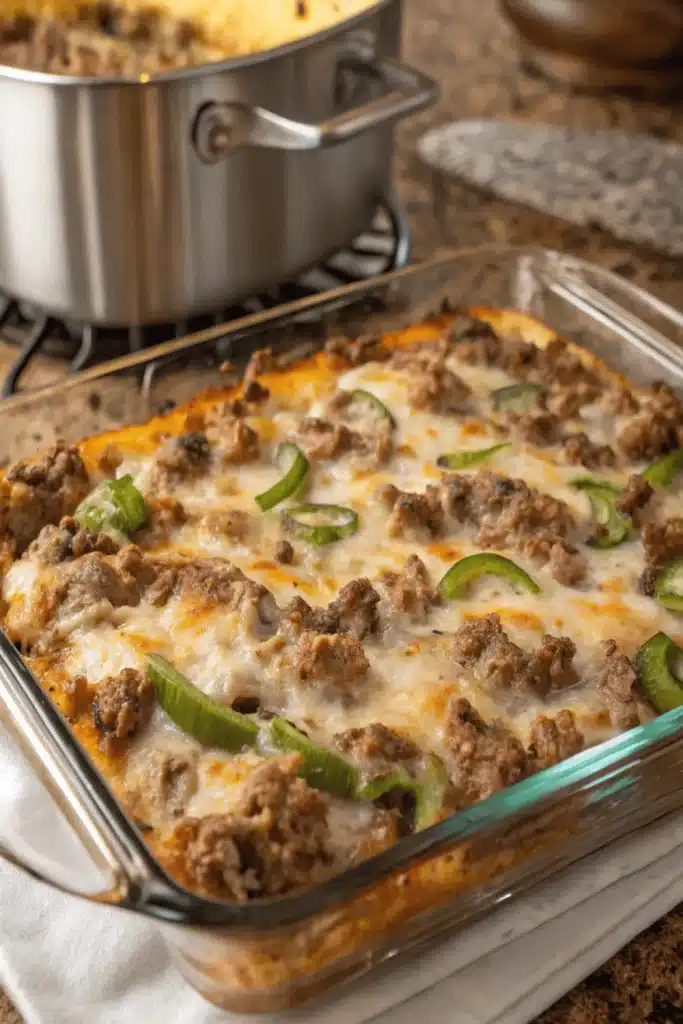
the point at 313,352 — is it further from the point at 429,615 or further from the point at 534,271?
the point at 429,615

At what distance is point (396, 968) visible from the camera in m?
1.41

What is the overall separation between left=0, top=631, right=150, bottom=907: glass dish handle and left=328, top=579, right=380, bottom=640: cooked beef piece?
38 cm

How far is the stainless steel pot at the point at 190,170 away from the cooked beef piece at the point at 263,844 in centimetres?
102

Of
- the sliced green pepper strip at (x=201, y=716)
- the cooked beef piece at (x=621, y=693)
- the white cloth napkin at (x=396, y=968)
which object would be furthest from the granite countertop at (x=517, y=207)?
the sliced green pepper strip at (x=201, y=716)

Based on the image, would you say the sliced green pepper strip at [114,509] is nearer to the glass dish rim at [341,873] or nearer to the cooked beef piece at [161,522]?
the cooked beef piece at [161,522]

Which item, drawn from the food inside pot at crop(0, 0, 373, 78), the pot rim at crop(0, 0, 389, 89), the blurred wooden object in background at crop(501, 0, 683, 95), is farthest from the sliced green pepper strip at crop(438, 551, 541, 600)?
the blurred wooden object in background at crop(501, 0, 683, 95)

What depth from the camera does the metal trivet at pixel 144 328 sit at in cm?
232

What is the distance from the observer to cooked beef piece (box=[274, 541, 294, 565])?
1.72 meters

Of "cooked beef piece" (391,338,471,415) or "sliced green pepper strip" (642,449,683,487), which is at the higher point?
"cooked beef piece" (391,338,471,415)

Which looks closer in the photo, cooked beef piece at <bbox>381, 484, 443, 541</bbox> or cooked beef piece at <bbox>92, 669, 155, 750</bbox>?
cooked beef piece at <bbox>92, 669, 155, 750</bbox>

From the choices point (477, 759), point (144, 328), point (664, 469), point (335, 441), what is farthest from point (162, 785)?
point (144, 328)

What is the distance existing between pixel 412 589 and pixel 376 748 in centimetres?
28

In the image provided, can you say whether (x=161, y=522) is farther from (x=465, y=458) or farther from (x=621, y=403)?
(x=621, y=403)

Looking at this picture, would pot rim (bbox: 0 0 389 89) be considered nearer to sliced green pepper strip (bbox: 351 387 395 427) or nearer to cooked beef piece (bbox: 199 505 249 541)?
sliced green pepper strip (bbox: 351 387 395 427)
